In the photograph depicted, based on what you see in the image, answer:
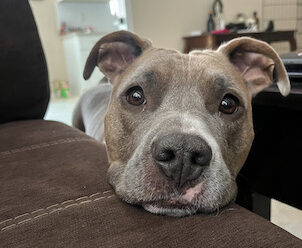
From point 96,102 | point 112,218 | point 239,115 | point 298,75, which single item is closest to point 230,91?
point 239,115

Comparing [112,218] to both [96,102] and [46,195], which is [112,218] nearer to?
[46,195]

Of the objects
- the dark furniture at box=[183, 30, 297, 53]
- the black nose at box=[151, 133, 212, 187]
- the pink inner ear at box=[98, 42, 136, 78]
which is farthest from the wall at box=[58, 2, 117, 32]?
the black nose at box=[151, 133, 212, 187]

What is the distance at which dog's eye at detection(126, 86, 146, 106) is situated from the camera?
139cm

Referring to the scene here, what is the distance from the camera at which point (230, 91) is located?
140cm

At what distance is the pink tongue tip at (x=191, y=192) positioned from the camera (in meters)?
0.98

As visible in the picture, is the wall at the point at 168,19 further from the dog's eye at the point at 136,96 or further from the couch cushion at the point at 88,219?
the couch cushion at the point at 88,219

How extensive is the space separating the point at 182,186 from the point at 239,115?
57 cm

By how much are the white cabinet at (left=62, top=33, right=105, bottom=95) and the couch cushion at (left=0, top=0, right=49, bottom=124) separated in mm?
5565

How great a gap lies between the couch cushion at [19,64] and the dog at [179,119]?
52 cm

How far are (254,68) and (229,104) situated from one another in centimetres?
49

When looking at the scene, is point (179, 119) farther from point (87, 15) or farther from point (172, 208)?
point (87, 15)

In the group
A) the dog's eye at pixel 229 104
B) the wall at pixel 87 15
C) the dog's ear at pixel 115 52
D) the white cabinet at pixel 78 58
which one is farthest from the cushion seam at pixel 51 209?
the wall at pixel 87 15

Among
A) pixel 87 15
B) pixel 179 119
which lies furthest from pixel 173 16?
pixel 179 119

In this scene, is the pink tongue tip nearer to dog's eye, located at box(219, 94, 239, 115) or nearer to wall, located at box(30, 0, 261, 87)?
dog's eye, located at box(219, 94, 239, 115)
